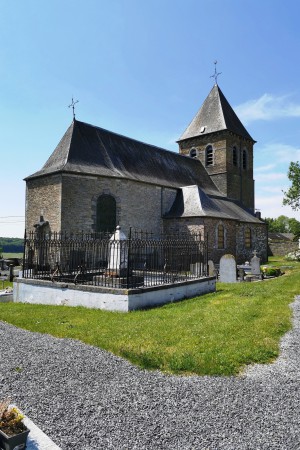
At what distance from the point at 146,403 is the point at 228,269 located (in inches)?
476

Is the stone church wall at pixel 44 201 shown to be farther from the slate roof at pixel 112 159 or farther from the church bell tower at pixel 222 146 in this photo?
the church bell tower at pixel 222 146

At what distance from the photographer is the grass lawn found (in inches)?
202

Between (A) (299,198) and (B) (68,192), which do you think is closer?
(B) (68,192)

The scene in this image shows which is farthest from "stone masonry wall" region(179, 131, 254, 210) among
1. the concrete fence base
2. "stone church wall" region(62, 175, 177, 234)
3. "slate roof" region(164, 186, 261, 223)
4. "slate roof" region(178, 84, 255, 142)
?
the concrete fence base

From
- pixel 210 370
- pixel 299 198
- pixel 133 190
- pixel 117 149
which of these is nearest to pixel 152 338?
pixel 210 370

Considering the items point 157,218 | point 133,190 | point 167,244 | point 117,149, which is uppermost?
point 117,149

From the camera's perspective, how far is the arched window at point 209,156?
32.5 metres

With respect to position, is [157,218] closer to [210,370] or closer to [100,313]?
[100,313]

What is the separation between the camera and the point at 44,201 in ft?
65.2

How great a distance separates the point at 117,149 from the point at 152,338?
19.0 meters

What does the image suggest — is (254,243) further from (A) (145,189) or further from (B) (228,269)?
(B) (228,269)

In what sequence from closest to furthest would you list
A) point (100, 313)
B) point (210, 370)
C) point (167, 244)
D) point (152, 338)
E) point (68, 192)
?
point (210, 370)
point (152, 338)
point (100, 313)
point (167, 244)
point (68, 192)

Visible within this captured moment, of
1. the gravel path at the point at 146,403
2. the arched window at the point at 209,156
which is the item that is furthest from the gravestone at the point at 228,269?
the arched window at the point at 209,156

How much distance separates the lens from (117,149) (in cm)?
2347
